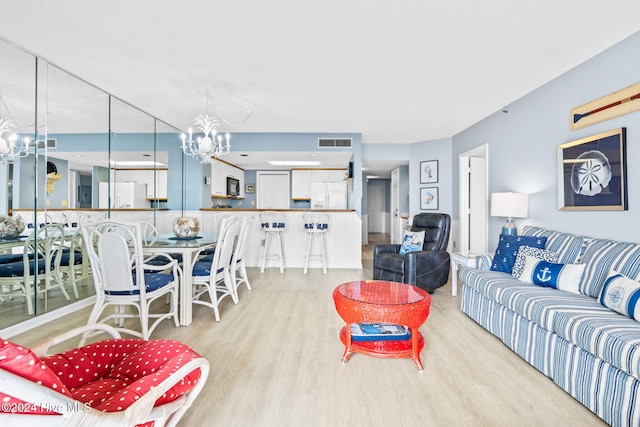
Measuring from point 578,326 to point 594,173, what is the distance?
1648 millimetres

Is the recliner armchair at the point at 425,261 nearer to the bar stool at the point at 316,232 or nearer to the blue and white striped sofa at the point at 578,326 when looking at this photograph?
the blue and white striped sofa at the point at 578,326

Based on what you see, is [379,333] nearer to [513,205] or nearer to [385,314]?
[385,314]

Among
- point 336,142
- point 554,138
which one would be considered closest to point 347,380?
point 554,138

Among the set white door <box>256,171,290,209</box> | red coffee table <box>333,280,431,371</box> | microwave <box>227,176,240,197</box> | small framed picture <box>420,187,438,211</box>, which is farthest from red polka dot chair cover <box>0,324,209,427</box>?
white door <box>256,171,290,209</box>

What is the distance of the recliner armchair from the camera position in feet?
12.0

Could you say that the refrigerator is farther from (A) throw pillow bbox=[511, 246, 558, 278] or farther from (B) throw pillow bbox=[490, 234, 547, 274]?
(A) throw pillow bbox=[511, 246, 558, 278]

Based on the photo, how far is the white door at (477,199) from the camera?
5355mm

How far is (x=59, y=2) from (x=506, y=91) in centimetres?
427

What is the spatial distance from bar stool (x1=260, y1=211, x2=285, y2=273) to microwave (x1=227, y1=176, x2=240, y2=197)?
7.28ft

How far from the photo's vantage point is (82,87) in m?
3.54

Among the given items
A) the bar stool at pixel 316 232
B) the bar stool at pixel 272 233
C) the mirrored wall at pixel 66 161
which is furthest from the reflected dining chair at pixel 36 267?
the bar stool at pixel 316 232

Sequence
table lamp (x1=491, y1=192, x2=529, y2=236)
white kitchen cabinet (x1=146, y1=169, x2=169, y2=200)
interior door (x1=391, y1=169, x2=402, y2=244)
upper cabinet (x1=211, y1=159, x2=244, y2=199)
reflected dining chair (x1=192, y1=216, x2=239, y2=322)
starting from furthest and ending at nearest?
1. interior door (x1=391, y1=169, x2=402, y2=244)
2. upper cabinet (x1=211, y1=159, x2=244, y2=199)
3. white kitchen cabinet (x1=146, y1=169, x2=169, y2=200)
4. table lamp (x1=491, y1=192, x2=529, y2=236)
5. reflected dining chair (x1=192, y1=216, x2=239, y2=322)

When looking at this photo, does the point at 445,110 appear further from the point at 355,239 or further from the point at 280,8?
the point at 280,8

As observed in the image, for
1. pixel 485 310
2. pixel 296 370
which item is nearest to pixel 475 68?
pixel 485 310
